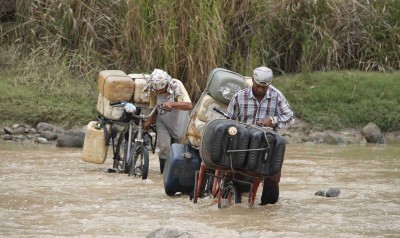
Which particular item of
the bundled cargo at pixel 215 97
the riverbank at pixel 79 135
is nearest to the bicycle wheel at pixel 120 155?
the bundled cargo at pixel 215 97

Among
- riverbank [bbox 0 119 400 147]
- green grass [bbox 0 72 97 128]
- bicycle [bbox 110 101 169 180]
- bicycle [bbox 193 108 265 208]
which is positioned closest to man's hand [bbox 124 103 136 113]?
bicycle [bbox 110 101 169 180]

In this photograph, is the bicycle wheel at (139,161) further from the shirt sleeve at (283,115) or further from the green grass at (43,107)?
the green grass at (43,107)

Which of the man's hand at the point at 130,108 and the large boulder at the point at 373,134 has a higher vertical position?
the man's hand at the point at 130,108

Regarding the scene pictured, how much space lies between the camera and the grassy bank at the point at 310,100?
17422 mm

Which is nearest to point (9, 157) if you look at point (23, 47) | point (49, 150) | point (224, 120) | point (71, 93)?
point (49, 150)

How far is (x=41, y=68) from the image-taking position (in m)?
18.5

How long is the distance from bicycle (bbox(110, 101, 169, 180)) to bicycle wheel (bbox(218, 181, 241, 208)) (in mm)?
2054

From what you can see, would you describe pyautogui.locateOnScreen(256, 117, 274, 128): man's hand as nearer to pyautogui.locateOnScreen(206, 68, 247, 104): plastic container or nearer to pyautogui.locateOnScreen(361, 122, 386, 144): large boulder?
pyautogui.locateOnScreen(206, 68, 247, 104): plastic container

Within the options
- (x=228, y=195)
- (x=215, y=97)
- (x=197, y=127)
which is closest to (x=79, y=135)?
(x=197, y=127)

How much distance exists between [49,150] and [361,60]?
644 cm

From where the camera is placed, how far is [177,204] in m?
10.7

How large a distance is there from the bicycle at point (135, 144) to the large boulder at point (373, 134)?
5.11 meters

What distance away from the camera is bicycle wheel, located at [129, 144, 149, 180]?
12.4m

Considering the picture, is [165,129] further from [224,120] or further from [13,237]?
[13,237]
